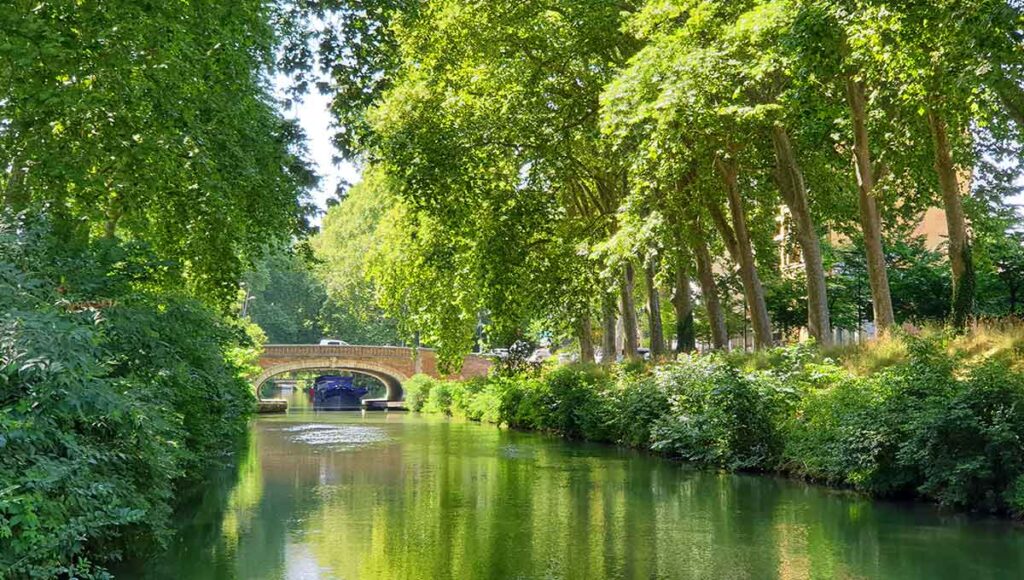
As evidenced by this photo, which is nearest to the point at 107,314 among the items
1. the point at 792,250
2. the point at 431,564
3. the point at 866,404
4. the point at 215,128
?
the point at 431,564

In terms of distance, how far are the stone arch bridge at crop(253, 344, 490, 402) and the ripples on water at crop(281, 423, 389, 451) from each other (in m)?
15.7

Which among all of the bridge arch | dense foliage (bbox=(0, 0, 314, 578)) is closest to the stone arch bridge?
the bridge arch

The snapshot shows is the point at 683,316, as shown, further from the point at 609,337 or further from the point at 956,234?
the point at 956,234

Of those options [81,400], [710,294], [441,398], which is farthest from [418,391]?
[81,400]

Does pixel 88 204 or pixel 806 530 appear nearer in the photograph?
pixel 88 204

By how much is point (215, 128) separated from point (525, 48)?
11812mm

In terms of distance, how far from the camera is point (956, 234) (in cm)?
1752

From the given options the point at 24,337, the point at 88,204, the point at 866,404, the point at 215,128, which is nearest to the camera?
the point at 24,337

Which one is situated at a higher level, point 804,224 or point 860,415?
point 804,224

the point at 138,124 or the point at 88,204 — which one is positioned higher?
the point at 138,124

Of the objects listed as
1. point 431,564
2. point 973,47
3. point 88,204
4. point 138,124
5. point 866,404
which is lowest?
point 431,564

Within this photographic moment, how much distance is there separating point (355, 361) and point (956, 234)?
42.1 meters

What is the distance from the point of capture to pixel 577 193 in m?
31.0

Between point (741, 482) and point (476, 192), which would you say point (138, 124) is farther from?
point (476, 192)
